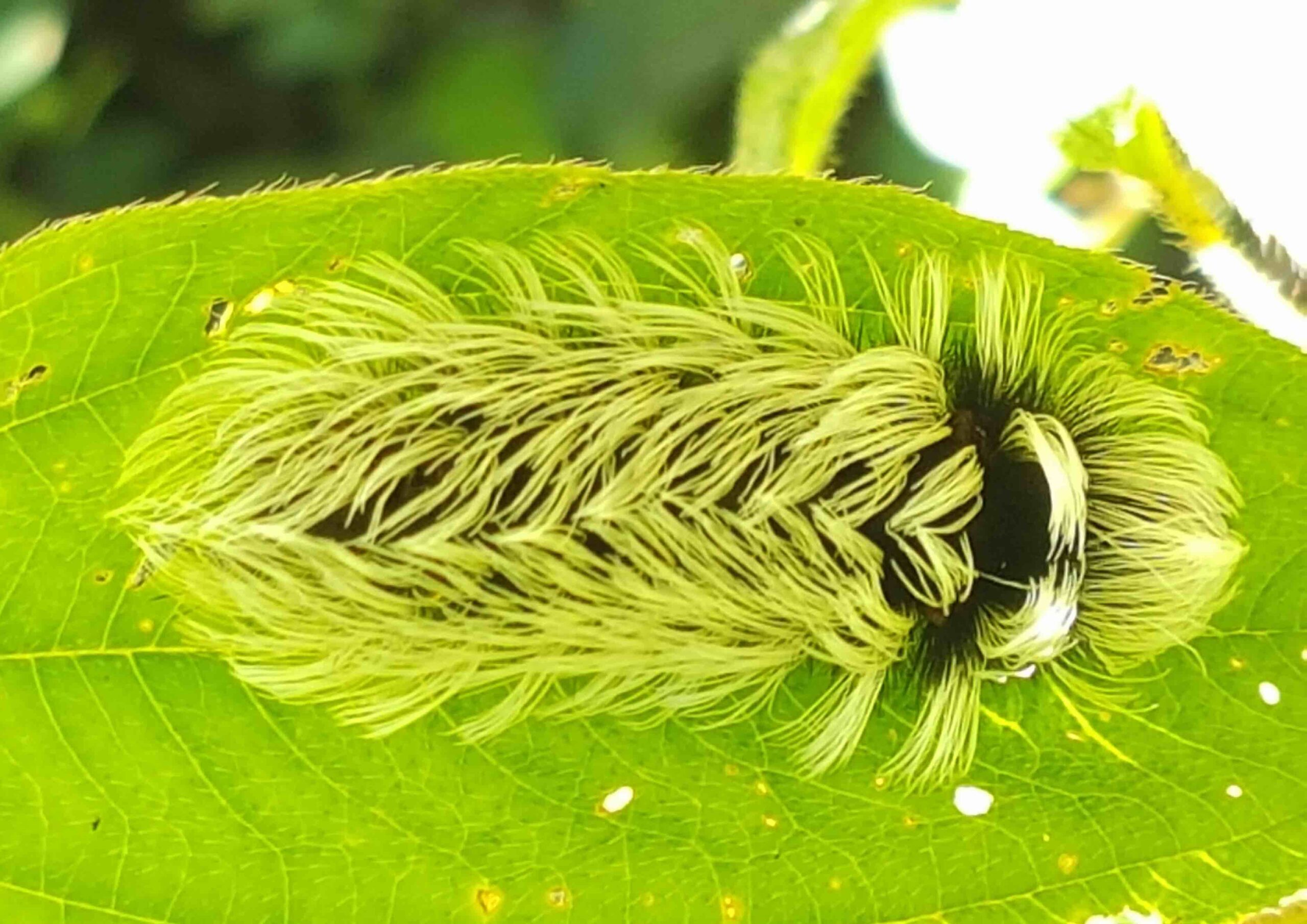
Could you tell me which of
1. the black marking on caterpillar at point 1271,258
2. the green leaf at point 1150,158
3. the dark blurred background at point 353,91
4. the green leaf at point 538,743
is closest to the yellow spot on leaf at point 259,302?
the green leaf at point 538,743

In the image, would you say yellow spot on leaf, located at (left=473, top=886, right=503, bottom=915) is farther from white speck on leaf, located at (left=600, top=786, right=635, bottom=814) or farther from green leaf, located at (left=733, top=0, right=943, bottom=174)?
green leaf, located at (left=733, top=0, right=943, bottom=174)

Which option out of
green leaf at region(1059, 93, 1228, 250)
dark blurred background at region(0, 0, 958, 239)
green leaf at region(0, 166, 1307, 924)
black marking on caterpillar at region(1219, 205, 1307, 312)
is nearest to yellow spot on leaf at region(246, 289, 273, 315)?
green leaf at region(0, 166, 1307, 924)

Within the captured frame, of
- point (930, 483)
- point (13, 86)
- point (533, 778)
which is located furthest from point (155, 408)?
point (13, 86)

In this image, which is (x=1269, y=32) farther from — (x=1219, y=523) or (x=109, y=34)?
(x=109, y=34)

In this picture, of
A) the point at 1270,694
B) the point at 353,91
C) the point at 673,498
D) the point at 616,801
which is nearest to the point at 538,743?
the point at 616,801

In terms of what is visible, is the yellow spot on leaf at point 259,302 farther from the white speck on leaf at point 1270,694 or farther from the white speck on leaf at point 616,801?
the white speck on leaf at point 1270,694

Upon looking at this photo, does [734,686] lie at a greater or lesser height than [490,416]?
lesser

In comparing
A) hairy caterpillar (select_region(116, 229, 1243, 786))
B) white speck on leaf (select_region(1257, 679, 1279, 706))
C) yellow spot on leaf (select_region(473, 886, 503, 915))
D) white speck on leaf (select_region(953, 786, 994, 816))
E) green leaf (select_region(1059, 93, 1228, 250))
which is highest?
green leaf (select_region(1059, 93, 1228, 250))

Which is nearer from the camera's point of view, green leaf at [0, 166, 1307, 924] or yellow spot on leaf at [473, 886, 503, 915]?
green leaf at [0, 166, 1307, 924]
